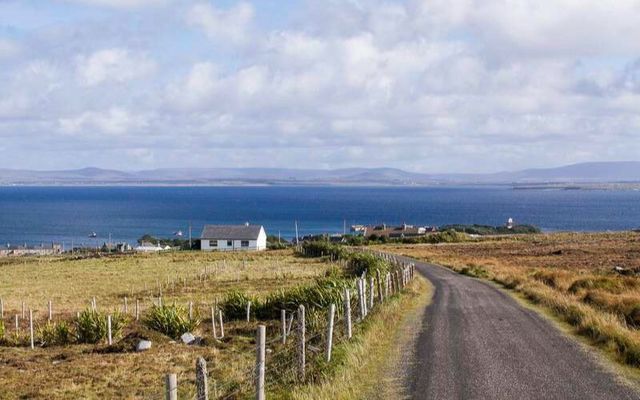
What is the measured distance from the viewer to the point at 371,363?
53.7 ft

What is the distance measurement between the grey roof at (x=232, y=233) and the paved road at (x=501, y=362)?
256ft

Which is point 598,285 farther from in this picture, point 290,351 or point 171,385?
point 171,385

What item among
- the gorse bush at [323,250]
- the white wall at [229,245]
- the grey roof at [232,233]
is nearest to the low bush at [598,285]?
the gorse bush at [323,250]

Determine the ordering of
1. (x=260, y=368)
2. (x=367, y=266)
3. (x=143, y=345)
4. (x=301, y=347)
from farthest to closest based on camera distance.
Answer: (x=367, y=266) < (x=143, y=345) < (x=301, y=347) < (x=260, y=368)

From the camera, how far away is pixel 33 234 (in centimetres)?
16962

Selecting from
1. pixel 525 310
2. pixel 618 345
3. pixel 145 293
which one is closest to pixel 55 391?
A: pixel 618 345

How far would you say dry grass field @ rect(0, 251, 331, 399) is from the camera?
17.7 metres

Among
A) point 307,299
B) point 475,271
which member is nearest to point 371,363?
point 307,299

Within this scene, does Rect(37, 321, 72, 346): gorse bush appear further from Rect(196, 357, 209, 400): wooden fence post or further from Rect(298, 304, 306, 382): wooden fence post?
Rect(196, 357, 209, 400): wooden fence post

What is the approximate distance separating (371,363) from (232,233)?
88.6 metres

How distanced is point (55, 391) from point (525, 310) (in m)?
16.1

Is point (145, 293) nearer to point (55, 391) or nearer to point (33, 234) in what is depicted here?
point (55, 391)

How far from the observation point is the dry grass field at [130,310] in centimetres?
1769

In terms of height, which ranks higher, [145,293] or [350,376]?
[350,376]
